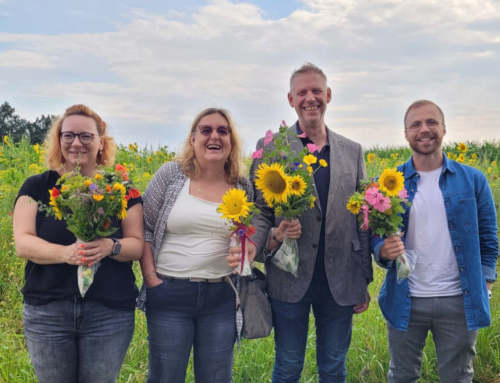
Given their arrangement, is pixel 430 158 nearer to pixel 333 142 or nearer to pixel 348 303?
pixel 333 142

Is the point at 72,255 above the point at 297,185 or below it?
below

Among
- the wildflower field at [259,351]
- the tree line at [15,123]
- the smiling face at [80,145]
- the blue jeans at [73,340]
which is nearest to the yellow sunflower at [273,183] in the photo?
the smiling face at [80,145]

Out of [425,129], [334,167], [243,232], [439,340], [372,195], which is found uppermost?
[425,129]

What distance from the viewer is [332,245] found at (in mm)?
2975

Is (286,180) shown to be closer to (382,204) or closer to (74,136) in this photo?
(382,204)

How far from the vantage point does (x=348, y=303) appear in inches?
116

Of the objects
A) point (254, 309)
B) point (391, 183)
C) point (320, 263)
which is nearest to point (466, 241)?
point (391, 183)

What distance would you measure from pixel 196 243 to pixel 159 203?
330mm

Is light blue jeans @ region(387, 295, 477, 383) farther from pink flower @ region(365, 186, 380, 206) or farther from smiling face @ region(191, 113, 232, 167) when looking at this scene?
smiling face @ region(191, 113, 232, 167)

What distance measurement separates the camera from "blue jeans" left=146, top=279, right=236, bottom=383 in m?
2.62

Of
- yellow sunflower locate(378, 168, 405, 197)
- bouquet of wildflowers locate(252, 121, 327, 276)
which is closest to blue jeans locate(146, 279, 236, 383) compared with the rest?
bouquet of wildflowers locate(252, 121, 327, 276)

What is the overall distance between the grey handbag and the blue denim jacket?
73cm

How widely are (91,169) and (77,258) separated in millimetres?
530

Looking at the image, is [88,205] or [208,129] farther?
[208,129]
